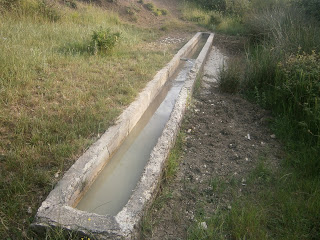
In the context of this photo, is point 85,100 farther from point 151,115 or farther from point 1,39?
point 1,39

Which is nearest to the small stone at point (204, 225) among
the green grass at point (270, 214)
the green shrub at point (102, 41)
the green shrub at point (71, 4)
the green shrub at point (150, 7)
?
the green grass at point (270, 214)

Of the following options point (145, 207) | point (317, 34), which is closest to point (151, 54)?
point (317, 34)

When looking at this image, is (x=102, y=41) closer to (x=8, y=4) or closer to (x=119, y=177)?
(x=8, y=4)

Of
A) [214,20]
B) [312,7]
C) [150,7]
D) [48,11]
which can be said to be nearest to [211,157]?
[312,7]

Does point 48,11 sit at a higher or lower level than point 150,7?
higher

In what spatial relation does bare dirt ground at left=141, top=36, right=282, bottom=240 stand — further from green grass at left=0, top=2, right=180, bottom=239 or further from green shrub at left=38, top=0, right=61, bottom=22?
green shrub at left=38, top=0, right=61, bottom=22

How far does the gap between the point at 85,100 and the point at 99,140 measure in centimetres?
102

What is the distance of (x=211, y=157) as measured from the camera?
3.49m

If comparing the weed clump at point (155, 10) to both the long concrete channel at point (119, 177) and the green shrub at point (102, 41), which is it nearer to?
the green shrub at point (102, 41)

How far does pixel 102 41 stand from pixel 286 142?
3.88 metres

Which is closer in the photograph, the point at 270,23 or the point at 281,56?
the point at 281,56

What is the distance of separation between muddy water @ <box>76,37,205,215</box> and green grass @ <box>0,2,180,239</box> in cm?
36

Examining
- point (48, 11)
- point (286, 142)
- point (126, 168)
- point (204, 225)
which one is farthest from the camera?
point (48, 11)

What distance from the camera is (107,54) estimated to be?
6.01 meters
